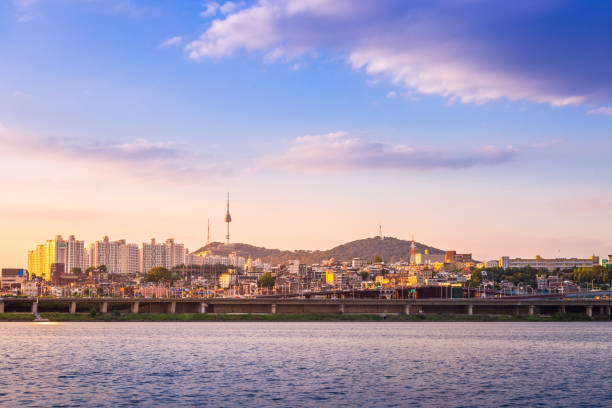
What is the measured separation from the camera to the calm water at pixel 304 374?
1970 inches

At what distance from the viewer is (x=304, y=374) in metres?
64.8

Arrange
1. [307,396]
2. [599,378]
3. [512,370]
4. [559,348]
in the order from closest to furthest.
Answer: [307,396] → [599,378] → [512,370] → [559,348]

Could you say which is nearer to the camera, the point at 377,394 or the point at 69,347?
the point at 377,394

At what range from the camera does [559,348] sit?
99250 millimetres

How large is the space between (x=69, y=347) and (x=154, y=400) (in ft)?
172

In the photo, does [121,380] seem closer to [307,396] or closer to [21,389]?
[21,389]

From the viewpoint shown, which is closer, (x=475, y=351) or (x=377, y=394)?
(x=377, y=394)

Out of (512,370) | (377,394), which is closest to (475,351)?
(512,370)

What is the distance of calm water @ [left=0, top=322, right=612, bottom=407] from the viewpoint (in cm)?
5003

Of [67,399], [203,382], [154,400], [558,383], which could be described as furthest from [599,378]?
[67,399]

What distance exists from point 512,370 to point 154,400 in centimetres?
3484

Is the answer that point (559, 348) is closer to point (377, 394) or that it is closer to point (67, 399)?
point (377, 394)

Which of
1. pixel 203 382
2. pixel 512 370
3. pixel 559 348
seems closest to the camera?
pixel 203 382

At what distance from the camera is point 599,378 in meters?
63.6
